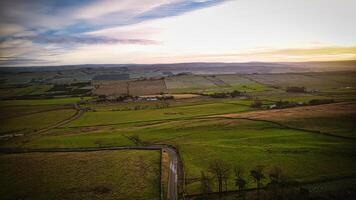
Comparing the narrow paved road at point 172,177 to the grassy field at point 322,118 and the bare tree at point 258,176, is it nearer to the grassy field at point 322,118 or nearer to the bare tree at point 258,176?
the bare tree at point 258,176

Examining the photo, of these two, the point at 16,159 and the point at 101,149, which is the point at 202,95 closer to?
the point at 101,149

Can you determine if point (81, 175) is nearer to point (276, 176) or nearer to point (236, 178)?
Result: point (236, 178)

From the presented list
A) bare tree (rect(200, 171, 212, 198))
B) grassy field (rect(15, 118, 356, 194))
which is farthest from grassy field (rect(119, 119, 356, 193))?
bare tree (rect(200, 171, 212, 198))

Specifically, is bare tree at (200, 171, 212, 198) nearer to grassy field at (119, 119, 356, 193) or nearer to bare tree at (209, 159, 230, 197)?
grassy field at (119, 119, 356, 193)

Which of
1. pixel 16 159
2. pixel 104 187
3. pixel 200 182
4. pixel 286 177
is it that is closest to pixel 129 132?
pixel 16 159

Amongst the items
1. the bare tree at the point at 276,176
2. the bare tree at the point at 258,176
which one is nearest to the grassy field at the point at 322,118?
the bare tree at the point at 276,176

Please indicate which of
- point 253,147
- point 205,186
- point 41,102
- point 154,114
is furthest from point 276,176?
point 41,102
